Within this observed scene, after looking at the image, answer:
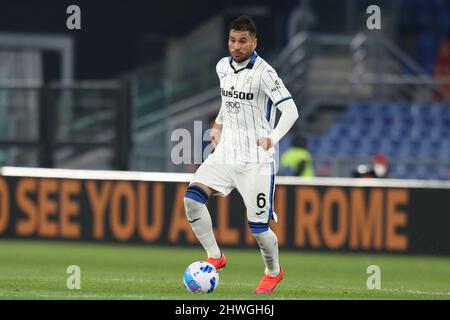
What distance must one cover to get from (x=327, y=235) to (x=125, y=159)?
11.2 ft

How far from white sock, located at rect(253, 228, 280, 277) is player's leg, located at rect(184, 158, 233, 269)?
0.41m

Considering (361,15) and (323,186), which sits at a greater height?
(361,15)

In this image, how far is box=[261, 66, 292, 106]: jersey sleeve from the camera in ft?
36.6

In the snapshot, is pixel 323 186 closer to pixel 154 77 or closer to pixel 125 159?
pixel 125 159

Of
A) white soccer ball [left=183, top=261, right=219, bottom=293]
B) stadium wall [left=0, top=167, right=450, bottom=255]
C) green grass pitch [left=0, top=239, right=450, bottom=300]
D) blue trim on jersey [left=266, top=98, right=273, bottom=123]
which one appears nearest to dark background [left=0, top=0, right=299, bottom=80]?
stadium wall [left=0, top=167, right=450, bottom=255]

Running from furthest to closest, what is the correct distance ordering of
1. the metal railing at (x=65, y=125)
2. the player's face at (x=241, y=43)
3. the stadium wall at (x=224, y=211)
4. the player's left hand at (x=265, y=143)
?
the metal railing at (x=65, y=125) → the stadium wall at (x=224, y=211) → the player's face at (x=241, y=43) → the player's left hand at (x=265, y=143)

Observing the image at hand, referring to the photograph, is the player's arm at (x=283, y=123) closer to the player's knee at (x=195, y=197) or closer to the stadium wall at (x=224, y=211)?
the player's knee at (x=195, y=197)

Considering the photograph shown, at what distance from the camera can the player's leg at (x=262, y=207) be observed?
11.2m

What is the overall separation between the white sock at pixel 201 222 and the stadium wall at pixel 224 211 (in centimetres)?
683

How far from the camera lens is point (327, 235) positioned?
1831 centimetres

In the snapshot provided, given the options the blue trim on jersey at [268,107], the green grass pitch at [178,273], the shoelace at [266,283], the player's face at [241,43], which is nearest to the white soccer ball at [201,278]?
the green grass pitch at [178,273]

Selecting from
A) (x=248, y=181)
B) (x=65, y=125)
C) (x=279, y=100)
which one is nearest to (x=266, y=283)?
(x=248, y=181)

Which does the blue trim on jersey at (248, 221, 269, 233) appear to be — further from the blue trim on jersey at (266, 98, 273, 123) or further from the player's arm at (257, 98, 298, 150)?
the blue trim on jersey at (266, 98, 273, 123)
